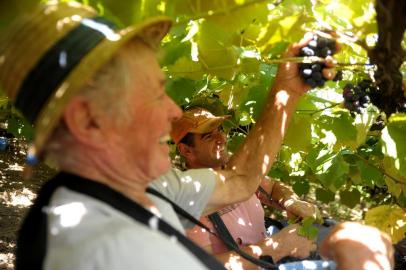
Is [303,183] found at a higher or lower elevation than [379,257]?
lower

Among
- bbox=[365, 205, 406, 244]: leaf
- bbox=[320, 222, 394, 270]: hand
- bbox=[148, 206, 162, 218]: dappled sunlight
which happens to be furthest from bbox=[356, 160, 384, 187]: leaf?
bbox=[148, 206, 162, 218]: dappled sunlight

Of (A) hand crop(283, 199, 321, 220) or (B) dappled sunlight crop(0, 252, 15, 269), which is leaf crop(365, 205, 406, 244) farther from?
(B) dappled sunlight crop(0, 252, 15, 269)

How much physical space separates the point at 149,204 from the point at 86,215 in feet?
0.84

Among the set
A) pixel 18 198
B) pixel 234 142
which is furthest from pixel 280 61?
pixel 18 198

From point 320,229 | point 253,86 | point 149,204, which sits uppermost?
point 149,204

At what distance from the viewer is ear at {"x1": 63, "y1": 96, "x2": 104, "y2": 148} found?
3.38ft

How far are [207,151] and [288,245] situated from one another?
653 mm

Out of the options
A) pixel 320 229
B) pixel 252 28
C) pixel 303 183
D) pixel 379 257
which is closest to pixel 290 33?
pixel 252 28

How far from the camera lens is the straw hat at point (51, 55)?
990 mm

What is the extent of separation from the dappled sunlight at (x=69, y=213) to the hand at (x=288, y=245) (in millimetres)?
1408

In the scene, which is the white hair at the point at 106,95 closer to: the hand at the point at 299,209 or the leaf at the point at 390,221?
the leaf at the point at 390,221

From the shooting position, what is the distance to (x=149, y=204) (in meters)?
1.21

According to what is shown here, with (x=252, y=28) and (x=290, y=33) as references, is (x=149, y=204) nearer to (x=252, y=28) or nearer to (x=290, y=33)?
(x=290, y=33)

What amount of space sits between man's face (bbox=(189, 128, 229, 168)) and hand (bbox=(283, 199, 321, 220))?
44cm
